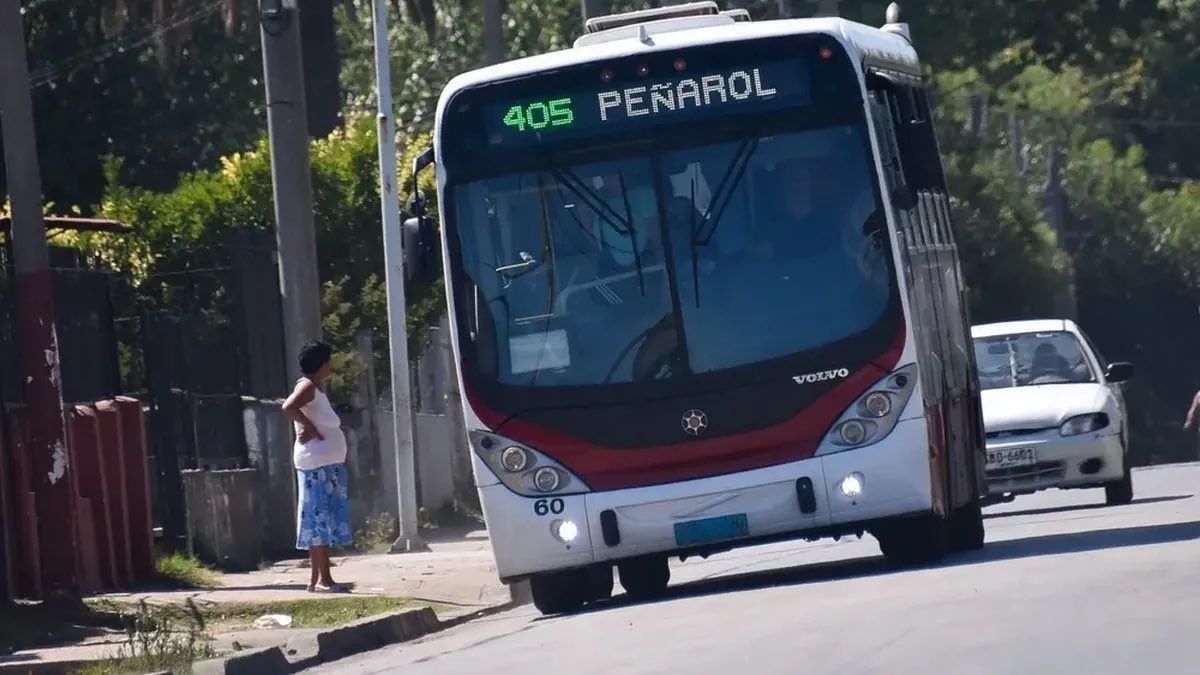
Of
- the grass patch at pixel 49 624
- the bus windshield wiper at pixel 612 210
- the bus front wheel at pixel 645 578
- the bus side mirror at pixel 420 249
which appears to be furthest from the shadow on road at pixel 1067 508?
the grass patch at pixel 49 624

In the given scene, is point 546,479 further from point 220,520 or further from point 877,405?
point 220,520

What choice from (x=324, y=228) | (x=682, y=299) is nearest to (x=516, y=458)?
(x=682, y=299)

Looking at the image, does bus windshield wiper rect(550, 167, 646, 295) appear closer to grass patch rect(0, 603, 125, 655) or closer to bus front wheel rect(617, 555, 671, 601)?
bus front wheel rect(617, 555, 671, 601)

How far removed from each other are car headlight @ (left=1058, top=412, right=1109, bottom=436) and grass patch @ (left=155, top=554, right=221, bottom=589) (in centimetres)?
679

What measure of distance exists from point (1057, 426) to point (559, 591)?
294 inches

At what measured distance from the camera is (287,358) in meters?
20.6

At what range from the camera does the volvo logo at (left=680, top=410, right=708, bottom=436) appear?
13.4 meters

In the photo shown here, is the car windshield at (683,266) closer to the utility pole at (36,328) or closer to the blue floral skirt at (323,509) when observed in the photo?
the utility pole at (36,328)

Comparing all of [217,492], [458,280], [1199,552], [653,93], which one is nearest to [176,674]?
[458,280]

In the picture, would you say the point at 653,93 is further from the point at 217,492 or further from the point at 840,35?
the point at 217,492

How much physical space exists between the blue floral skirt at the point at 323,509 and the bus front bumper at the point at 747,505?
11.2ft

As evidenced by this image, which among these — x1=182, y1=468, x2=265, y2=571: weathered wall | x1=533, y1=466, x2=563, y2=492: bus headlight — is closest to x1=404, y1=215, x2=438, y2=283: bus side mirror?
x1=533, y1=466, x2=563, y2=492: bus headlight

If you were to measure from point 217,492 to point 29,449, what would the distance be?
415 centimetres

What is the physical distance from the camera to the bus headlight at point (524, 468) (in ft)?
44.2
